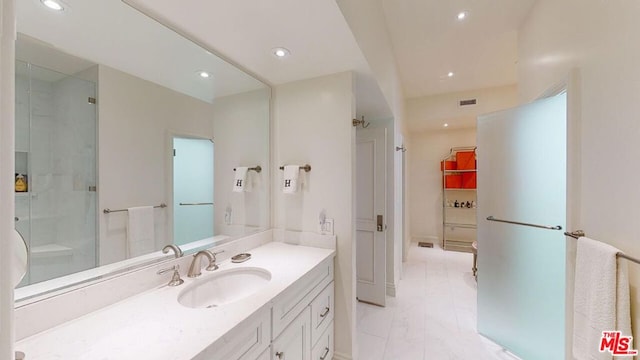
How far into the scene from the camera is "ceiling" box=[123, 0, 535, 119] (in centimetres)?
121

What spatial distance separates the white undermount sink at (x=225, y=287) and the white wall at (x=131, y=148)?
342 mm

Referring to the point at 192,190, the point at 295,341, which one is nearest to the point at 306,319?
the point at 295,341

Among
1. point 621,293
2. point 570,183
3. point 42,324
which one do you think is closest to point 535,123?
point 570,183

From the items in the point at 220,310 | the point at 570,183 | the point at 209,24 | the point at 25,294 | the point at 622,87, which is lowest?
the point at 220,310

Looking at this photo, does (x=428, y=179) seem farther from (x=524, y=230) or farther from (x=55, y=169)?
(x=55, y=169)

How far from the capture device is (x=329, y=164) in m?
1.86

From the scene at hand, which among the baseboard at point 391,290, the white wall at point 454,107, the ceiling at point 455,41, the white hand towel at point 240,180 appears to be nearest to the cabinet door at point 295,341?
the white hand towel at point 240,180

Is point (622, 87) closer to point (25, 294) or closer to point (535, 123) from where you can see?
point (535, 123)

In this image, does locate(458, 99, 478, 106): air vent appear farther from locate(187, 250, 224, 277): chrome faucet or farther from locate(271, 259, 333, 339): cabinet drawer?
locate(187, 250, 224, 277): chrome faucet

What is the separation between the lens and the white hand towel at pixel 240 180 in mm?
1927

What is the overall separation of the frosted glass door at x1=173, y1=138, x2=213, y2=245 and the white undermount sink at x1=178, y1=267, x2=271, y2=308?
326 mm

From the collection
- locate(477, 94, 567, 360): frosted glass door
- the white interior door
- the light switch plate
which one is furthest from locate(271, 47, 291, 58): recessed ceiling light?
locate(477, 94, 567, 360): frosted glass door

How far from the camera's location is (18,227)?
89 cm

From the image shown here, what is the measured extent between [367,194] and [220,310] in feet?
6.91
